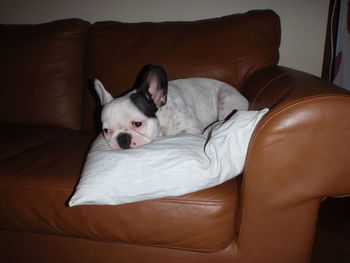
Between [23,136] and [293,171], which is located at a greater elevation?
[293,171]

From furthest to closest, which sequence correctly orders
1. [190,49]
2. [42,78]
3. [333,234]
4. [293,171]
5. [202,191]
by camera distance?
[42,78]
[190,49]
[333,234]
[202,191]
[293,171]

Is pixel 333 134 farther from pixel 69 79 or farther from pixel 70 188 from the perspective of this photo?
pixel 69 79

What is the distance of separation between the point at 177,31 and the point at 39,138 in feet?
4.15

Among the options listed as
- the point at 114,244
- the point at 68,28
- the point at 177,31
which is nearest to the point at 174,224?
the point at 114,244

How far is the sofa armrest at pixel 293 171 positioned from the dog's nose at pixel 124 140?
635 millimetres

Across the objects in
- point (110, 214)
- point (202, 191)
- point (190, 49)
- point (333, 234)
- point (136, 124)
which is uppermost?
point (190, 49)

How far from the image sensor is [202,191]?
1023 mm

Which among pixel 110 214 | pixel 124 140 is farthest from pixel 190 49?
pixel 110 214

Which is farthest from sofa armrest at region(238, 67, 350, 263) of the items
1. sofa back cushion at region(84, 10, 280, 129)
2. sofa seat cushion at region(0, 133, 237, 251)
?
sofa back cushion at region(84, 10, 280, 129)

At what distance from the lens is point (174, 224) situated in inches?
40.1

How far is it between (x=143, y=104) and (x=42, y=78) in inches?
44.6

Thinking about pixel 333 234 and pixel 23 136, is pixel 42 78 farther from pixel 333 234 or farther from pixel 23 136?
pixel 333 234

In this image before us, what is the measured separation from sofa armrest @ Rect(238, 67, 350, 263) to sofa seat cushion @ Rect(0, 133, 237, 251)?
0.12 meters

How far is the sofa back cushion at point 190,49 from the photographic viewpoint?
184cm
